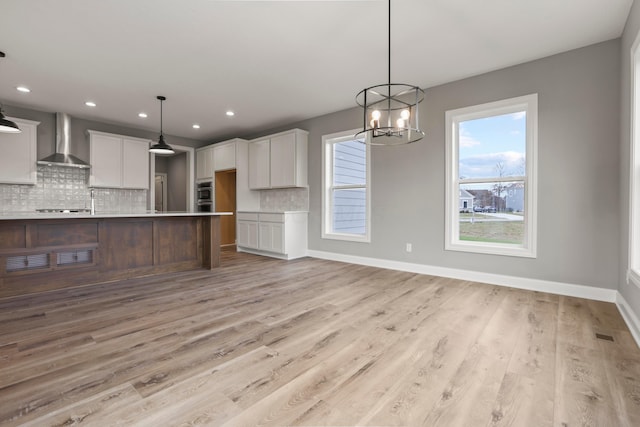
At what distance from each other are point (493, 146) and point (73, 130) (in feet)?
23.8

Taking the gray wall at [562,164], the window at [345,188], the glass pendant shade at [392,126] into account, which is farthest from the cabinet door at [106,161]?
the gray wall at [562,164]

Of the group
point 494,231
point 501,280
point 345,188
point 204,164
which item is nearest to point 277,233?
point 345,188

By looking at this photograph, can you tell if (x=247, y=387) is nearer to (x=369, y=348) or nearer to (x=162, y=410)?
(x=162, y=410)

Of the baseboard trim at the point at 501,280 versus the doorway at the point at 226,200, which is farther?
the doorway at the point at 226,200

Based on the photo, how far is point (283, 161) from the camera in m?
6.02

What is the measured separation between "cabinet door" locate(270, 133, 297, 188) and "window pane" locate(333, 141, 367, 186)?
2.63ft

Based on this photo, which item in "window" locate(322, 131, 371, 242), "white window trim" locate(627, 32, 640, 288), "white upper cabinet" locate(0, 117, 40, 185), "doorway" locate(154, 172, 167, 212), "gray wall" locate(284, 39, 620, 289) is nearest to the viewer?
"white window trim" locate(627, 32, 640, 288)

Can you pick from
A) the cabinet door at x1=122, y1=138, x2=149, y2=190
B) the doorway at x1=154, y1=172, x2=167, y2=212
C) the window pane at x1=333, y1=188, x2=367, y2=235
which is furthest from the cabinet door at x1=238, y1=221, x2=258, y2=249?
the doorway at x1=154, y1=172, x2=167, y2=212

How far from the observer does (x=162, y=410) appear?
148 cm

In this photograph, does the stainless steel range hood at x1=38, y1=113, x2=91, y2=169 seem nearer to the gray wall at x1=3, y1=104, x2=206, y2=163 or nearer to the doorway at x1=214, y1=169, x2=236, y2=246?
the gray wall at x1=3, y1=104, x2=206, y2=163

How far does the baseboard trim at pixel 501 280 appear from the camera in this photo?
3205 millimetres

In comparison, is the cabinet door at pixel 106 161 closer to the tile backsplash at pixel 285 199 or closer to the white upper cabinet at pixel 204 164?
the white upper cabinet at pixel 204 164

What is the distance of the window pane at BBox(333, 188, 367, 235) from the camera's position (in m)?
5.30

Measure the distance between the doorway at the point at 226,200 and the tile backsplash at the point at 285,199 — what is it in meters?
1.03
